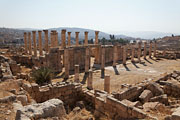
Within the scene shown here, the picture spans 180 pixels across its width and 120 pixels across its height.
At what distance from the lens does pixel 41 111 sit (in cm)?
478

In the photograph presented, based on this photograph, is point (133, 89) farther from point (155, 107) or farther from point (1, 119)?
point (1, 119)

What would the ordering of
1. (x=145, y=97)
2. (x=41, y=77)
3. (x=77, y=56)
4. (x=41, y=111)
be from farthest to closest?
(x=77, y=56) → (x=41, y=77) → (x=145, y=97) → (x=41, y=111)

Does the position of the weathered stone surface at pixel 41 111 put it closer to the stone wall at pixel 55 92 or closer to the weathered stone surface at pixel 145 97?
the stone wall at pixel 55 92

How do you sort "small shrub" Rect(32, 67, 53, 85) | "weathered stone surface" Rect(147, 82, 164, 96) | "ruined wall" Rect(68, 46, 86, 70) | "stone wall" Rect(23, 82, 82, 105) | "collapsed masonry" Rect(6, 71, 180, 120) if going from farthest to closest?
1. "ruined wall" Rect(68, 46, 86, 70)
2. "small shrub" Rect(32, 67, 53, 85)
3. "weathered stone surface" Rect(147, 82, 164, 96)
4. "stone wall" Rect(23, 82, 82, 105)
5. "collapsed masonry" Rect(6, 71, 180, 120)

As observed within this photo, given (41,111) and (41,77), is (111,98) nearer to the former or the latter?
(41,111)

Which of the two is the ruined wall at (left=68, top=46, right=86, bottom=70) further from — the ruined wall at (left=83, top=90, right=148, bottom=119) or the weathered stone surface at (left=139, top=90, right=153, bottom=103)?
the ruined wall at (left=83, top=90, right=148, bottom=119)

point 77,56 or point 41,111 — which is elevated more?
point 77,56

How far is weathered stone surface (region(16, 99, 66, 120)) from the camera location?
4445 millimetres

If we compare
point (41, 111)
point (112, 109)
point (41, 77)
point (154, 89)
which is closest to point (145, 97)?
point (154, 89)

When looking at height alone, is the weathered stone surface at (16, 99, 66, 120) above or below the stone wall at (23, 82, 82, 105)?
above

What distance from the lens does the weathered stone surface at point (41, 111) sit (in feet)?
14.6

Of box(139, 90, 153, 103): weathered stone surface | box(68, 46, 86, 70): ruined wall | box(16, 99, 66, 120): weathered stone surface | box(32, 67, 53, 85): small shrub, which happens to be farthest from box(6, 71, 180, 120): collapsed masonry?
box(68, 46, 86, 70): ruined wall

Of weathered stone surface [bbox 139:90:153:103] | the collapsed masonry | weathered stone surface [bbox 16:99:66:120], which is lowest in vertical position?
weathered stone surface [bbox 139:90:153:103]

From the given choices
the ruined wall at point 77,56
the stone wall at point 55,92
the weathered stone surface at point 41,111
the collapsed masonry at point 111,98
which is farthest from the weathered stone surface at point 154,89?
the ruined wall at point 77,56
